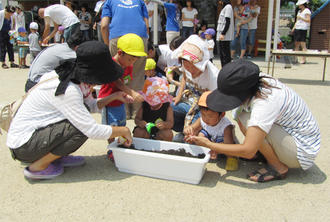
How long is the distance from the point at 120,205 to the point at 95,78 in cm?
92

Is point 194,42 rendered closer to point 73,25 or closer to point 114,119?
point 114,119

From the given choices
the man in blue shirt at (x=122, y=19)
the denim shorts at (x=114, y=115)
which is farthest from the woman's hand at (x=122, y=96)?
the man in blue shirt at (x=122, y=19)

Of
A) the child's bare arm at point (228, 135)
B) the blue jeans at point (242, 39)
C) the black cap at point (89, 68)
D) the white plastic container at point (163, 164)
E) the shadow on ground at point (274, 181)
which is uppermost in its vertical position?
the blue jeans at point (242, 39)

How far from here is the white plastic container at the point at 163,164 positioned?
2.28 m

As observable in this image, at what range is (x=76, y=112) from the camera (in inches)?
88.0

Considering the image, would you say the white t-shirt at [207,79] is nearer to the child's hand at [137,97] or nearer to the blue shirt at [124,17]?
the child's hand at [137,97]

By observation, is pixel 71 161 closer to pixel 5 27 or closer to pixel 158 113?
pixel 158 113

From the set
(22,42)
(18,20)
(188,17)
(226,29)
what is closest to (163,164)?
(226,29)

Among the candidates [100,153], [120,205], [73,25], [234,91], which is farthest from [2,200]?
[73,25]

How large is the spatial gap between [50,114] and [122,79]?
0.75 m

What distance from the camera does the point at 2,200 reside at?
85.4 inches

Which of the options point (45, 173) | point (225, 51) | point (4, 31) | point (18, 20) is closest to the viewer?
point (45, 173)

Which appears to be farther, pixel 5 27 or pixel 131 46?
pixel 5 27

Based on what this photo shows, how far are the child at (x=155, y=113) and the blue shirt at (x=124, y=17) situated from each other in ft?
3.79
